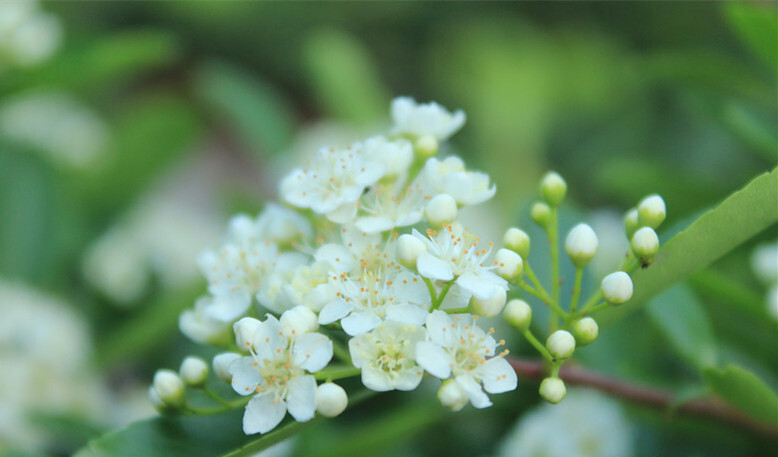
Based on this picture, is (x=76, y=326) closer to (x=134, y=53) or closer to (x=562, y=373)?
(x=134, y=53)

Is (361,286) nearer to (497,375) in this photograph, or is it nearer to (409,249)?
(409,249)

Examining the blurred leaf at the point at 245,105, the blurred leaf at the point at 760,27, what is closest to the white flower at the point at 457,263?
the blurred leaf at the point at 760,27

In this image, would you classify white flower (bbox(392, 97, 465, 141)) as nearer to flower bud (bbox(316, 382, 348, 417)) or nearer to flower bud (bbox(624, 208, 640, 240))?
flower bud (bbox(624, 208, 640, 240))

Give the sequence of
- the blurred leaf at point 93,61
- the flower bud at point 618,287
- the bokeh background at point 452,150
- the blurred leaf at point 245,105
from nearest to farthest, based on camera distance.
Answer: the flower bud at point 618,287
the bokeh background at point 452,150
the blurred leaf at point 93,61
the blurred leaf at point 245,105

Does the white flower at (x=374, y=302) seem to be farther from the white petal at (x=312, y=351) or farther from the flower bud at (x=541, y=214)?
the flower bud at (x=541, y=214)

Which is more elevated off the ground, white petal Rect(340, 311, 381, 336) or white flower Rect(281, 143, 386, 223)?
white flower Rect(281, 143, 386, 223)

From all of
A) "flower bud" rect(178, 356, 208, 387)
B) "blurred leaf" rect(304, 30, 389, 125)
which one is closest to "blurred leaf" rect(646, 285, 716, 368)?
"flower bud" rect(178, 356, 208, 387)

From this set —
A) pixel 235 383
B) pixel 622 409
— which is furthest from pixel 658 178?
pixel 235 383
